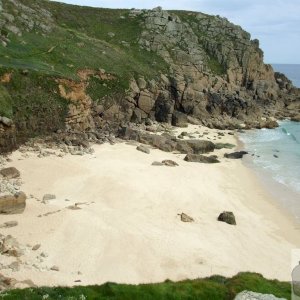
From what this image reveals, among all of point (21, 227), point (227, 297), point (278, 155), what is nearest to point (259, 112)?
point (278, 155)

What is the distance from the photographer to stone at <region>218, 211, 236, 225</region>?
32.3 m

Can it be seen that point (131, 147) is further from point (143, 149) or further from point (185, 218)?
point (185, 218)

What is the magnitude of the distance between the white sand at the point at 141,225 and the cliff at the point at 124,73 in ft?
33.3

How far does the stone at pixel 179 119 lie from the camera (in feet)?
231

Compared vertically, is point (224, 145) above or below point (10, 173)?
above

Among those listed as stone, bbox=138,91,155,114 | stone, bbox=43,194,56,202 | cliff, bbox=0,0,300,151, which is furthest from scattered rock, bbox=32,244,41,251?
stone, bbox=138,91,155,114

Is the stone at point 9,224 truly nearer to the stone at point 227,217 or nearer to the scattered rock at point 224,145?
the stone at point 227,217

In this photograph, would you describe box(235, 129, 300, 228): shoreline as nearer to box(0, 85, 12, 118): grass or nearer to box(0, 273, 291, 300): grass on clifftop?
box(0, 273, 291, 300): grass on clifftop

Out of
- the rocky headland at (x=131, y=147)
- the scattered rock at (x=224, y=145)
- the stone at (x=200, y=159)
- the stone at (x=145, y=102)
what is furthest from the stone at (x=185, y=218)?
the stone at (x=145, y=102)

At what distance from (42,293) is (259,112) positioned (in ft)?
250

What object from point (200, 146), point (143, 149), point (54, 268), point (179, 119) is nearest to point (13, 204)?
point (54, 268)

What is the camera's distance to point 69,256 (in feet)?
81.3

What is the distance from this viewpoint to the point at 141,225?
30.1 meters

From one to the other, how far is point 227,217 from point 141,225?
7.10m
